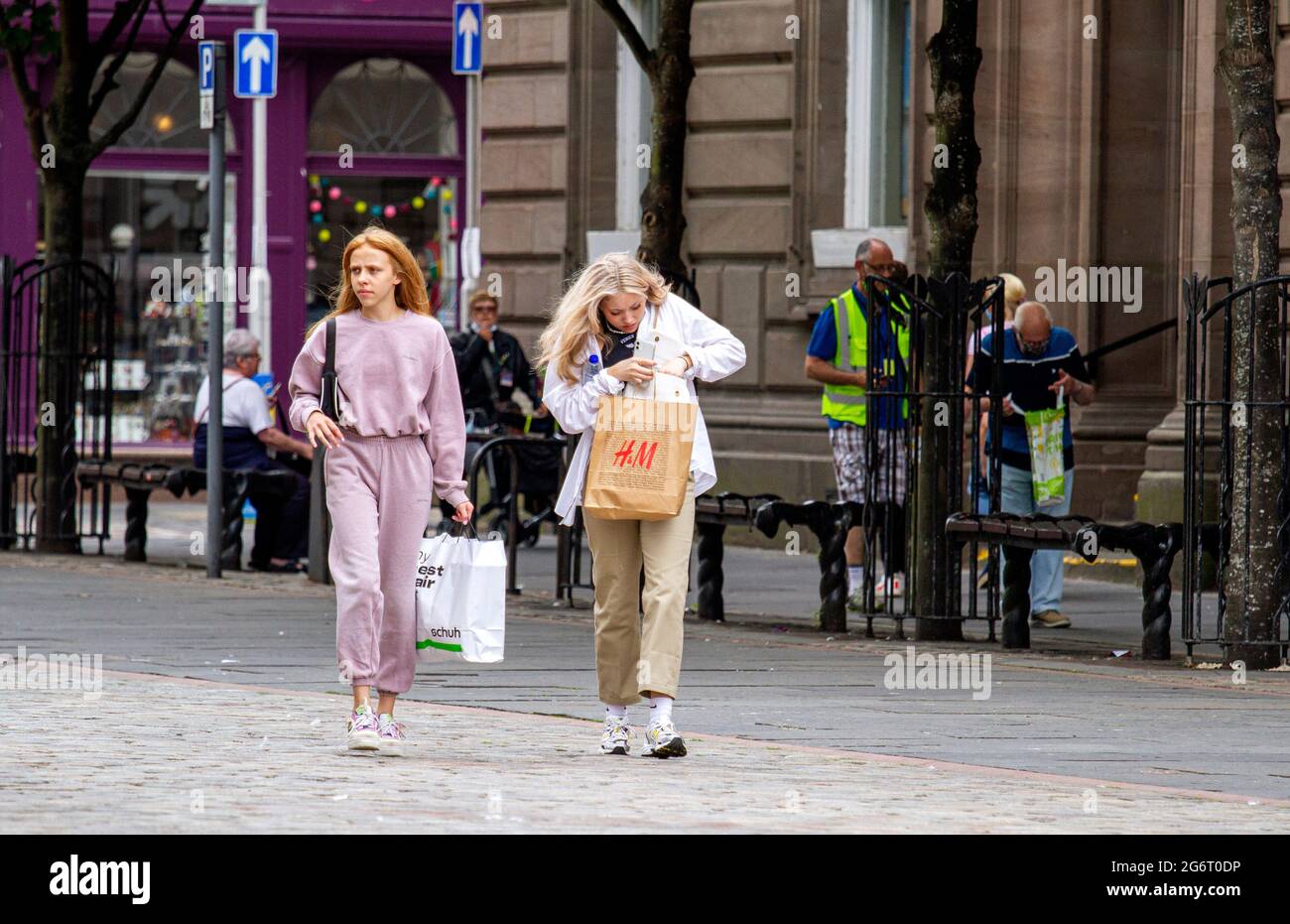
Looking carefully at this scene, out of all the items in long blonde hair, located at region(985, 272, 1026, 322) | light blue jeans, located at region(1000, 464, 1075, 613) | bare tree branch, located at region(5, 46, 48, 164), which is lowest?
light blue jeans, located at region(1000, 464, 1075, 613)

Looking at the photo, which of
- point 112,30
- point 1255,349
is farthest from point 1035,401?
point 112,30

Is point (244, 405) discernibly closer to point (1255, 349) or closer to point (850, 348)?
point (850, 348)

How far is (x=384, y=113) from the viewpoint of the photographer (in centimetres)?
2606

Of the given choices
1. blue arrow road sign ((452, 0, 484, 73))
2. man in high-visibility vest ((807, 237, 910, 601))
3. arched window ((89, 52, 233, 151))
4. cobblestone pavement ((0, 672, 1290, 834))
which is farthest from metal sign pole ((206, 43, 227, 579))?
arched window ((89, 52, 233, 151))

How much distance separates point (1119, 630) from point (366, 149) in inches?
563

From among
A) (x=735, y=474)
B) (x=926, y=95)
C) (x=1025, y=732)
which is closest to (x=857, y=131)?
(x=926, y=95)

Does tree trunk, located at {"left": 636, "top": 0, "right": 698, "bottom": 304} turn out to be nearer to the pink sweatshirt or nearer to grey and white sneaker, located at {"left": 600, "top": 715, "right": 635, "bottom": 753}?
the pink sweatshirt

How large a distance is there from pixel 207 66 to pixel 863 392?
15.1 ft

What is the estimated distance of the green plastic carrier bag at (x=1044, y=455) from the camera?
44.6 ft

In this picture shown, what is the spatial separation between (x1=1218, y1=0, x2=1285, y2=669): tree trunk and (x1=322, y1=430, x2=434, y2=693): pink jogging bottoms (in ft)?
13.9

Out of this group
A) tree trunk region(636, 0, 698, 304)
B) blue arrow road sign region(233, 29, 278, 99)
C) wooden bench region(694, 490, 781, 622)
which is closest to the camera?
wooden bench region(694, 490, 781, 622)

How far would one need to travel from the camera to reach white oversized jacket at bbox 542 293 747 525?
845cm

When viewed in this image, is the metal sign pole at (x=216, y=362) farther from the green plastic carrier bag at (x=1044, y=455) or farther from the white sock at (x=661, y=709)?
the white sock at (x=661, y=709)
